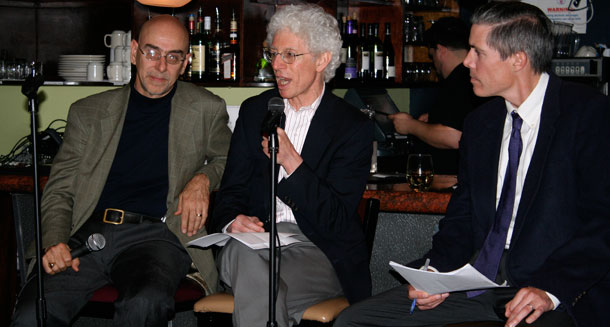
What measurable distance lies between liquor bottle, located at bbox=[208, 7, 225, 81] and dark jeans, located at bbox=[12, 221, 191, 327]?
1380 millimetres

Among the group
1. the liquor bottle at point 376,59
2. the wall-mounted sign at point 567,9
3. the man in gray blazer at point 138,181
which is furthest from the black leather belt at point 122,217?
the wall-mounted sign at point 567,9

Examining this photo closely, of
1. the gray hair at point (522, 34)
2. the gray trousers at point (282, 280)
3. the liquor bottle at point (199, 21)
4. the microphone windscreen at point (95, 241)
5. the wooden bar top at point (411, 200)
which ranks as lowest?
the gray trousers at point (282, 280)

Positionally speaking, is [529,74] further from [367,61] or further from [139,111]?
[367,61]

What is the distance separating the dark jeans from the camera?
227cm

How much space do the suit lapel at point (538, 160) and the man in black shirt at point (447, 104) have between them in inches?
72.9

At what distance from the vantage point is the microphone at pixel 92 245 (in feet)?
7.42

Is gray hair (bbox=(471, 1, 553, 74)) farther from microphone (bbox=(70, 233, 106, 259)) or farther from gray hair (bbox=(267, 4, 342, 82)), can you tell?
microphone (bbox=(70, 233, 106, 259))

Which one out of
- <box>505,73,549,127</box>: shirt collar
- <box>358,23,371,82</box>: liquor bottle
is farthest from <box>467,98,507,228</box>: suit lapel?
<box>358,23,371,82</box>: liquor bottle

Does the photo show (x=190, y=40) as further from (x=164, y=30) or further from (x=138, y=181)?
(x=138, y=181)

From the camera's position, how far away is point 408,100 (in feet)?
19.2

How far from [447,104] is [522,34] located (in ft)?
5.96

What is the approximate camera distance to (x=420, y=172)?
2.67 metres

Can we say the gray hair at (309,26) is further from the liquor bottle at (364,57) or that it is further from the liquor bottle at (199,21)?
the liquor bottle at (364,57)

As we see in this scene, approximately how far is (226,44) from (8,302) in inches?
70.9
